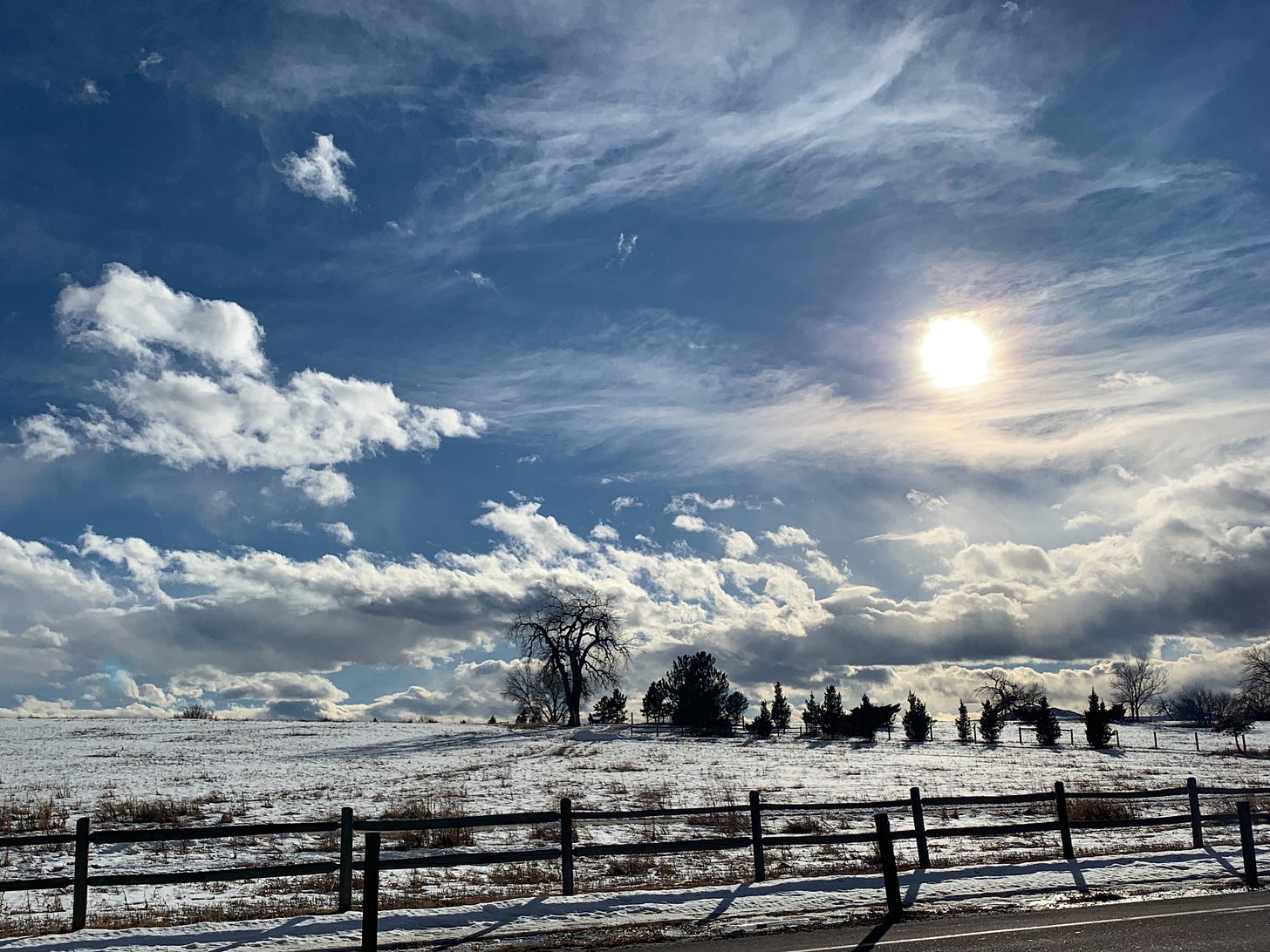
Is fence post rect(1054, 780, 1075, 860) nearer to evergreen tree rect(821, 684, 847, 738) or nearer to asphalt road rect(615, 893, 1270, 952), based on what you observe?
asphalt road rect(615, 893, 1270, 952)

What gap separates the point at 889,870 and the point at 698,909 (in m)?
2.95

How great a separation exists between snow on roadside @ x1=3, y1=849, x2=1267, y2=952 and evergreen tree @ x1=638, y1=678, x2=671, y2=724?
326ft

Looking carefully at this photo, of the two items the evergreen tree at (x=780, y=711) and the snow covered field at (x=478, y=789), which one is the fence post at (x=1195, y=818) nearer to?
the snow covered field at (x=478, y=789)

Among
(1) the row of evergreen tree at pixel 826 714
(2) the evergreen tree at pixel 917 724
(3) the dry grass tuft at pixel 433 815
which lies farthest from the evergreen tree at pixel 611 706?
(3) the dry grass tuft at pixel 433 815

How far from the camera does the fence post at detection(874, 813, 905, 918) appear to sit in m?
14.3

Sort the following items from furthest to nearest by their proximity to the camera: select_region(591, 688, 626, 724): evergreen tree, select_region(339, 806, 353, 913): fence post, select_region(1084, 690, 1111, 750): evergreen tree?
select_region(591, 688, 626, 724): evergreen tree, select_region(1084, 690, 1111, 750): evergreen tree, select_region(339, 806, 353, 913): fence post

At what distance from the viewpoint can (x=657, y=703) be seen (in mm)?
121312

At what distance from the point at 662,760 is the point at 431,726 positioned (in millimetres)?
30294

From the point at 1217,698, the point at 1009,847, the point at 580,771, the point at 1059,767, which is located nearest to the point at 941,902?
the point at 1009,847

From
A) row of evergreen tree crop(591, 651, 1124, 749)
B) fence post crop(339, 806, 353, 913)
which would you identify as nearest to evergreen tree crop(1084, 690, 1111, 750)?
row of evergreen tree crop(591, 651, 1124, 749)

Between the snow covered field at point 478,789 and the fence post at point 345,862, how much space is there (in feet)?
2.48

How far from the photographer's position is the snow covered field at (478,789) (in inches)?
695

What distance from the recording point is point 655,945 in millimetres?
12656

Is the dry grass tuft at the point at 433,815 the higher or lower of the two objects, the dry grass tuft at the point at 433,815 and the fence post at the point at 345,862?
the lower
